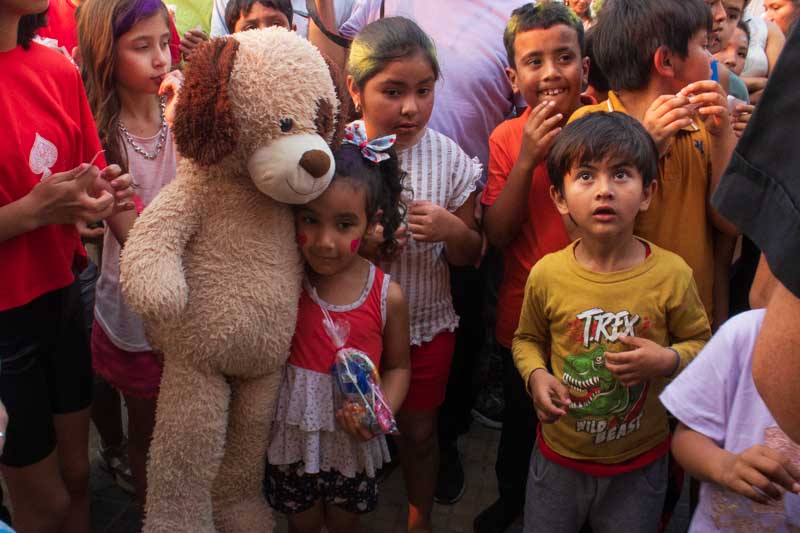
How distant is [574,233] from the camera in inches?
88.0

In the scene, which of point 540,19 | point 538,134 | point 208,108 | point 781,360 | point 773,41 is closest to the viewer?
point 781,360

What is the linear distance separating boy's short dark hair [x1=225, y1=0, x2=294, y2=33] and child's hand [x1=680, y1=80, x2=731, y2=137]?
6.18 ft

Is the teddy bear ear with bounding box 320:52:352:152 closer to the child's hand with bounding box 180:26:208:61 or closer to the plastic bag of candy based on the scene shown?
the plastic bag of candy

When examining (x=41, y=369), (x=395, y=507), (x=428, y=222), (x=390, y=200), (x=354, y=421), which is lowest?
(x=395, y=507)

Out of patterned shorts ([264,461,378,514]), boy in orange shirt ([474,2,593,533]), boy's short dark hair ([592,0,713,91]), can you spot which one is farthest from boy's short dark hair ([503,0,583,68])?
patterned shorts ([264,461,378,514])

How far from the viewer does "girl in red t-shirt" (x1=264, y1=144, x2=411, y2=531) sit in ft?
6.18

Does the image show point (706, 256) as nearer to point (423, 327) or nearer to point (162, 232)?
point (423, 327)

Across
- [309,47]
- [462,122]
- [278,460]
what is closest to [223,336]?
[278,460]

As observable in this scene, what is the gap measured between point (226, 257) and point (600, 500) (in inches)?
50.8

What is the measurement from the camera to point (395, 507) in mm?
2916

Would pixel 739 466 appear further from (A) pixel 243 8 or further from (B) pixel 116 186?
(A) pixel 243 8

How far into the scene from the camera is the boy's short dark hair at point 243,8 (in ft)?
10.1

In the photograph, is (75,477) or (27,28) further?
(75,477)

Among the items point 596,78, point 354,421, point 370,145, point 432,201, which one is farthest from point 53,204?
point 596,78
